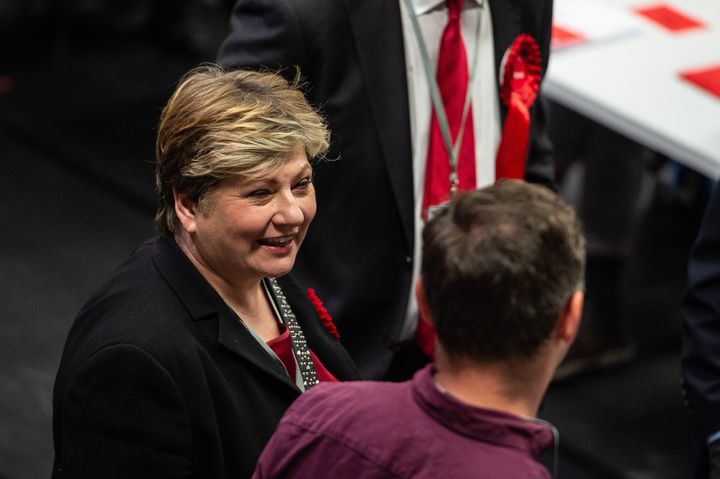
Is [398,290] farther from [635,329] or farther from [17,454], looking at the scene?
[635,329]

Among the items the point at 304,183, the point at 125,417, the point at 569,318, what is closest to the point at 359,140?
the point at 304,183

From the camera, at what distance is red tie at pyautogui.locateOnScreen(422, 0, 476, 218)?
8.39ft

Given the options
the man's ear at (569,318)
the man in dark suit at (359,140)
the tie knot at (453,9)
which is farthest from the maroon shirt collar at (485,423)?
the tie knot at (453,9)

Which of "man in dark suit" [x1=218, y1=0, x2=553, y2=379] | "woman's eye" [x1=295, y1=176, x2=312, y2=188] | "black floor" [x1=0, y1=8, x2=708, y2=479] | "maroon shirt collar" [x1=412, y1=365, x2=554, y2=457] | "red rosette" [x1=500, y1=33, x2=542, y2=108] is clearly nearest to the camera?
"maroon shirt collar" [x1=412, y1=365, x2=554, y2=457]

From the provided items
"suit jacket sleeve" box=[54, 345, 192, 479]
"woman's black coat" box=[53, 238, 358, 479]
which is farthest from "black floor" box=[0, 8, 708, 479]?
"suit jacket sleeve" box=[54, 345, 192, 479]

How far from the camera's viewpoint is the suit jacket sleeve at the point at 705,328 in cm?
242

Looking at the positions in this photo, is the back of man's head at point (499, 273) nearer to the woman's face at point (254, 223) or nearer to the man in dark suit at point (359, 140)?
the woman's face at point (254, 223)

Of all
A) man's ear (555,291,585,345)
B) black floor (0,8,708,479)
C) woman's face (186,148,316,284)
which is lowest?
black floor (0,8,708,479)

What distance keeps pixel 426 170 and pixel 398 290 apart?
26 centimetres

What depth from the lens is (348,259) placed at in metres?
2.56

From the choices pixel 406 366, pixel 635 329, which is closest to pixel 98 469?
pixel 406 366

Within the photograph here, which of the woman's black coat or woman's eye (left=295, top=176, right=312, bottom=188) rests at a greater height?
woman's eye (left=295, top=176, right=312, bottom=188)

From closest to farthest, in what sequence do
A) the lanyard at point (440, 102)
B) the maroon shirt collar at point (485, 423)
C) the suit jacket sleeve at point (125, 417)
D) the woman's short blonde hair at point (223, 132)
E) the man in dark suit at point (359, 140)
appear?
1. the maroon shirt collar at point (485, 423)
2. the suit jacket sleeve at point (125, 417)
3. the woman's short blonde hair at point (223, 132)
4. the man in dark suit at point (359, 140)
5. the lanyard at point (440, 102)

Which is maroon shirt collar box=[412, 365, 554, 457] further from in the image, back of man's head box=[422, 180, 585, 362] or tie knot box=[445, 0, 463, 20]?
tie knot box=[445, 0, 463, 20]
